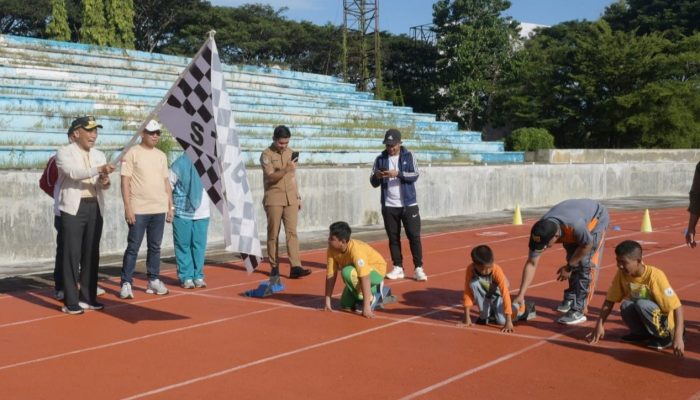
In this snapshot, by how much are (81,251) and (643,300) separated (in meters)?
5.16

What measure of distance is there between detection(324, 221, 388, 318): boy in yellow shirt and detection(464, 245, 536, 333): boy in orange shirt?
95cm

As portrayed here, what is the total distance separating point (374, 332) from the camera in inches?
281

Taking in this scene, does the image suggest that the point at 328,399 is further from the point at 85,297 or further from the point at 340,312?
the point at 85,297

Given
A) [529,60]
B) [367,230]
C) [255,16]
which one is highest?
[255,16]

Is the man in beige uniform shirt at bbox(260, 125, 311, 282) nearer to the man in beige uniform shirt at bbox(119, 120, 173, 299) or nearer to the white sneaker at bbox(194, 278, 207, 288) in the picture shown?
the white sneaker at bbox(194, 278, 207, 288)

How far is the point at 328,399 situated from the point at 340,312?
110 inches

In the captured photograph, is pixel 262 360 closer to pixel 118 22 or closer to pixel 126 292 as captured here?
pixel 126 292

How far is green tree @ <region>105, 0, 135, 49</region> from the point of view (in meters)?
43.5

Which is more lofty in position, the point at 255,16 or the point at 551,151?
the point at 255,16

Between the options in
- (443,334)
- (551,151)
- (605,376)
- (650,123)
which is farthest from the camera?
(650,123)

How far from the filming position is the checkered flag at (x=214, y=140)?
24.5 feet

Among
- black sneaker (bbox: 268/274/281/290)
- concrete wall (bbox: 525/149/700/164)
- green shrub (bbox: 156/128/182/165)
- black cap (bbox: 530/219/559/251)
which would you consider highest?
green shrub (bbox: 156/128/182/165)

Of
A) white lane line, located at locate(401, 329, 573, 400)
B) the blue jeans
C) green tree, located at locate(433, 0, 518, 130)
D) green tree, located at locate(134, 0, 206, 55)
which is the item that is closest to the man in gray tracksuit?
white lane line, located at locate(401, 329, 573, 400)

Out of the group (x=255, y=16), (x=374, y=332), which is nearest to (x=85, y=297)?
(x=374, y=332)
